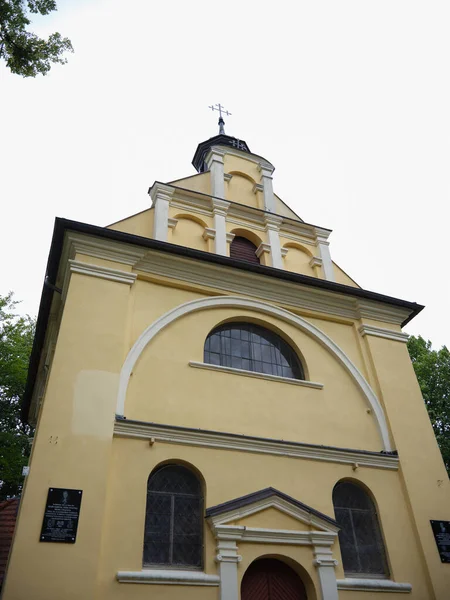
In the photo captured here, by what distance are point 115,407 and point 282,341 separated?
4.54 metres

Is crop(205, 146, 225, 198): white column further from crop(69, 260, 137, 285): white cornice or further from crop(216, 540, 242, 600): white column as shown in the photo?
crop(216, 540, 242, 600): white column

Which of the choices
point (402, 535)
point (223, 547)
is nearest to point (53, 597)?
point (223, 547)

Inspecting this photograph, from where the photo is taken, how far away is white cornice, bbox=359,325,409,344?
12438mm

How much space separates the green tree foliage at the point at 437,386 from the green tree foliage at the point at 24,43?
19238mm

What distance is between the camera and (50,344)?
13148 millimetres

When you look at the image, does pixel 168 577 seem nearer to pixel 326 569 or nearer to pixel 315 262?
pixel 326 569

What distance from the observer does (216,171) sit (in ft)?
47.9

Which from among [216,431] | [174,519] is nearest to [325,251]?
[216,431]

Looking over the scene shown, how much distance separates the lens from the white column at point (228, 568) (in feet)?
25.8

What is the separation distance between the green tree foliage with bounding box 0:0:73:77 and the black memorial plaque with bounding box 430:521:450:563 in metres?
10.7

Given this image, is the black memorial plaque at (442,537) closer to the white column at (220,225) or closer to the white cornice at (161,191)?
the white column at (220,225)

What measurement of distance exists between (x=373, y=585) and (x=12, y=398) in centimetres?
1896

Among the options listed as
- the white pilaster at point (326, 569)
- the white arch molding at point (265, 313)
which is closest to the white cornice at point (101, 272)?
the white arch molding at point (265, 313)

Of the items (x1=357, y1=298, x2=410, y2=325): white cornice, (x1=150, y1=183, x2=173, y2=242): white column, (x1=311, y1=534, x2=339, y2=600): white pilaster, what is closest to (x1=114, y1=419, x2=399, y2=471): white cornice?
(x1=311, y1=534, x2=339, y2=600): white pilaster
